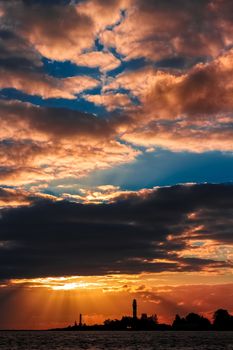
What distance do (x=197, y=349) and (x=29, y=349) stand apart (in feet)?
209

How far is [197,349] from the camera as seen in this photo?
177 metres

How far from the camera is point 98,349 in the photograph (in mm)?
178500

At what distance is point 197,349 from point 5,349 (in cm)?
7150

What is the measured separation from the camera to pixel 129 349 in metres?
180

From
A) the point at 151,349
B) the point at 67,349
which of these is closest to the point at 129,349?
the point at 151,349

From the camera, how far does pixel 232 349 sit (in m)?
174

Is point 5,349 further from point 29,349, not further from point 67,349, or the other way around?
point 67,349

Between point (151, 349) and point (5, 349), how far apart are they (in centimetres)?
5459

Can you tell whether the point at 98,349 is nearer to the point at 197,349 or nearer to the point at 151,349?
the point at 151,349

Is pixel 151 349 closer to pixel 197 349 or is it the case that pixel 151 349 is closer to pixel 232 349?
pixel 197 349

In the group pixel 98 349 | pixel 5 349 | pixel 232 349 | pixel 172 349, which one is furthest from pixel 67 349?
pixel 232 349

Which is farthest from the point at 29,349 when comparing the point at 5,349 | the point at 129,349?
the point at 129,349

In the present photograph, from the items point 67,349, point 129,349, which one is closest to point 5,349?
point 67,349

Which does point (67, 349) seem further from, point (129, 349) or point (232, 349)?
point (232, 349)
